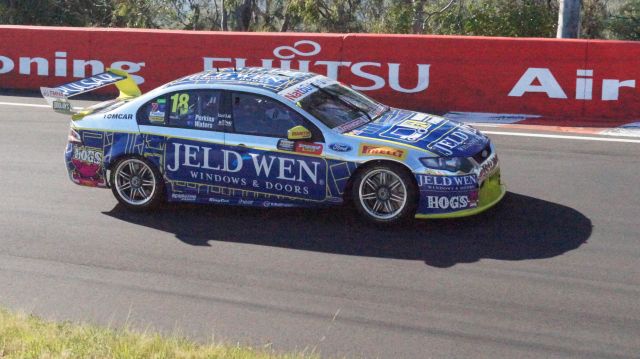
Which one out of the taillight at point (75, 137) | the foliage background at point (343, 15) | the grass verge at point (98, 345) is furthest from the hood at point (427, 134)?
the foliage background at point (343, 15)

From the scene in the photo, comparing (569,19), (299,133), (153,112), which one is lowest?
(299,133)

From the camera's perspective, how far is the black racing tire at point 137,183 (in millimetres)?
10156

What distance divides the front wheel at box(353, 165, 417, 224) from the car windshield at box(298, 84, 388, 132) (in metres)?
0.57

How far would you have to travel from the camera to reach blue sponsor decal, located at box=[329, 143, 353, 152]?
30.7ft

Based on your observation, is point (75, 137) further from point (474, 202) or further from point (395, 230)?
point (474, 202)

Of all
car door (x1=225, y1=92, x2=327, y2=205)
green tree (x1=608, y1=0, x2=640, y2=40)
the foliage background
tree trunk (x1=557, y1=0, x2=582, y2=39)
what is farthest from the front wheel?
green tree (x1=608, y1=0, x2=640, y2=40)

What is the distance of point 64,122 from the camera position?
48.6 feet

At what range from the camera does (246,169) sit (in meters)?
9.73

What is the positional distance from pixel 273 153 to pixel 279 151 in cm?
7

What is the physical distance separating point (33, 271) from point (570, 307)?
4.44m

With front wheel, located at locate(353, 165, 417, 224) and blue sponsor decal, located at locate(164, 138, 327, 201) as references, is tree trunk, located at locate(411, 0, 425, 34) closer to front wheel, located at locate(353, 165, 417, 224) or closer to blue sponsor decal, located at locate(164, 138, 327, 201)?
blue sponsor decal, located at locate(164, 138, 327, 201)

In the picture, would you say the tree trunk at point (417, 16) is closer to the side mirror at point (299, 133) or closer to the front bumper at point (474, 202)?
the front bumper at point (474, 202)

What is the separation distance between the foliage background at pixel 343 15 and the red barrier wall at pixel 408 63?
9270 millimetres

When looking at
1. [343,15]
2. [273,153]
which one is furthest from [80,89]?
[343,15]
